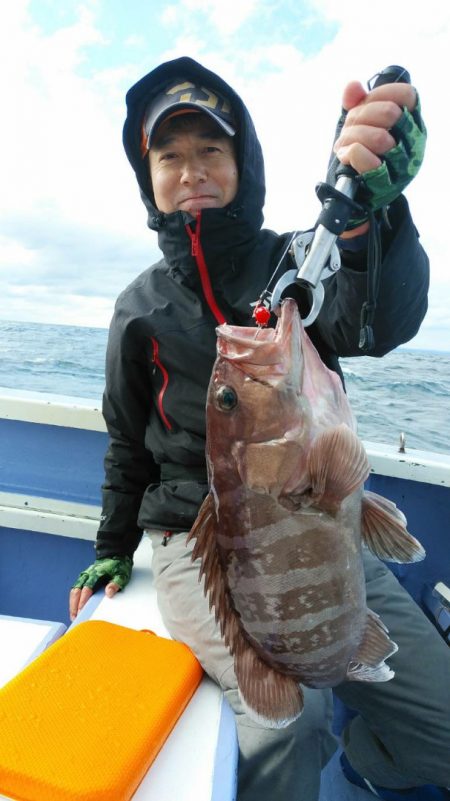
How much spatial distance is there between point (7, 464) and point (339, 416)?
285 cm

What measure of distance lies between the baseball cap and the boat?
68.1 inches

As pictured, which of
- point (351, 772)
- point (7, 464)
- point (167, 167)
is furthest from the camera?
point (7, 464)

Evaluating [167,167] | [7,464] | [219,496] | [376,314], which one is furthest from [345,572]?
[7,464]

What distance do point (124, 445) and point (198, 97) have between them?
1.56m

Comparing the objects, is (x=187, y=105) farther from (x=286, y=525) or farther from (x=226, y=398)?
(x=286, y=525)

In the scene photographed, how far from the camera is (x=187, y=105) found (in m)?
2.05

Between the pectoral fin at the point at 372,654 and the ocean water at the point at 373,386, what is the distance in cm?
193

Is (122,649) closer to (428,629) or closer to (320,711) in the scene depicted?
(320,711)

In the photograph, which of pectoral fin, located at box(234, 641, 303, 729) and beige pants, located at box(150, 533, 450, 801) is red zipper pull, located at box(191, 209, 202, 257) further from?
pectoral fin, located at box(234, 641, 303, 729)

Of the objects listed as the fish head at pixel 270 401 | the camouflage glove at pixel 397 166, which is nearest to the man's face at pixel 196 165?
the camouflage glove at pixel 397 166

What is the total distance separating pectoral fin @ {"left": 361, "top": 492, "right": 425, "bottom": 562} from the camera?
139cm

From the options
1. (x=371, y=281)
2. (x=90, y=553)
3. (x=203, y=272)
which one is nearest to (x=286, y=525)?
(x=371, y=281)

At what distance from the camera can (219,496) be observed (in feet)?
4.64

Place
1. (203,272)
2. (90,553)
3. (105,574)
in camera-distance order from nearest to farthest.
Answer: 1. (203,272)
2. (105,574)
3. (90,553)
